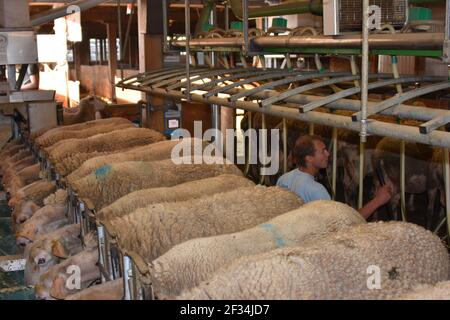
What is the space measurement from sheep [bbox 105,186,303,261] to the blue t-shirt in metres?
0.34

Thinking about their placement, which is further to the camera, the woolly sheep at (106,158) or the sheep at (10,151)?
the sheep at (10,151)

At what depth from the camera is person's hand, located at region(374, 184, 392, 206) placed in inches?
172

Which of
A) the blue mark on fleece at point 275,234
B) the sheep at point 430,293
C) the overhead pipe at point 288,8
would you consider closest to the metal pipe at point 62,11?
the overhead pipe at point 288,8

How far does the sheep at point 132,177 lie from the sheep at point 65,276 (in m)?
0.91

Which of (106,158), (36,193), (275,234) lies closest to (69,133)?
(36,193)

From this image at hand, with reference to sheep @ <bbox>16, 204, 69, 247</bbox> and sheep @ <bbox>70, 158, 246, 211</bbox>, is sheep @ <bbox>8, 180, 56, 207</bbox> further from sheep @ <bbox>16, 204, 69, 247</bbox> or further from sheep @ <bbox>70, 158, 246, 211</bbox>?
sheep @ <bbox>70, 158, 246, 211</bbox>

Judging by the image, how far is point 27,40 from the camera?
5.52 metres

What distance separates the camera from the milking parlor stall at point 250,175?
271 centimetres

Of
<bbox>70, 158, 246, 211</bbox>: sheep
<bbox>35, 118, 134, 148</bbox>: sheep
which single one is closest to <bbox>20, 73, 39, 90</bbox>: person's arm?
<bbox>35, 118, 134, 148</bbox>: sheep

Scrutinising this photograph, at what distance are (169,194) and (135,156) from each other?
1.27m

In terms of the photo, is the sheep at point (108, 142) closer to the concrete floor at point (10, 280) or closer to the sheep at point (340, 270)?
the concrete floor at point (10, 280)
